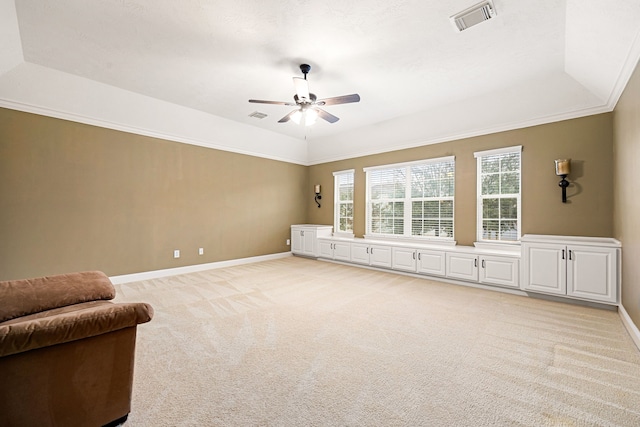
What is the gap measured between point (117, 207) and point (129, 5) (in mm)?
3133

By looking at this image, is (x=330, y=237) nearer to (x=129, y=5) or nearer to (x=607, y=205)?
(x=607, y=205)

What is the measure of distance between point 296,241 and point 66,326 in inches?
236

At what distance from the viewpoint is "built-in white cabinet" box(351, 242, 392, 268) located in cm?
548

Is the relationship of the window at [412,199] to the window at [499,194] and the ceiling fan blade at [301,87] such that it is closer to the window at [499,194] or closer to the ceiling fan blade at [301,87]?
the window at [499,194]

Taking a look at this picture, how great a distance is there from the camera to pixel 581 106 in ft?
12.7

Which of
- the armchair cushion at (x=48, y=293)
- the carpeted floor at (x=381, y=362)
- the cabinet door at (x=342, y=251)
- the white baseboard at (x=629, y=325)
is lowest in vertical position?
the carpeted floor at (x=381, y=362)

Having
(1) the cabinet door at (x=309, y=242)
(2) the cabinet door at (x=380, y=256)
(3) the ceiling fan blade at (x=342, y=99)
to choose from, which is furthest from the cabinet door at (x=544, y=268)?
(1) the cabinet door at (x=309, y=242)

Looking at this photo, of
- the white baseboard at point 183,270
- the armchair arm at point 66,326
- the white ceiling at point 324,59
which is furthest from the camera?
the white baseboard at point 183,270

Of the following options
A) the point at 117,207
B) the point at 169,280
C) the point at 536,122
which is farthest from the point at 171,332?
the point at 536,122

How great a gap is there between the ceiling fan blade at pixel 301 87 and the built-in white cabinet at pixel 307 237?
12.4 ft

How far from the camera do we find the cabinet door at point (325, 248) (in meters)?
6.54

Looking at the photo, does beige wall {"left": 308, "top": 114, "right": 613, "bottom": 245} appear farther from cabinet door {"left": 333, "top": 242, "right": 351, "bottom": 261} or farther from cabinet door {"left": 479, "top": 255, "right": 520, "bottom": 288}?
cabinet door {"left": 333, "top": 242, "right": 351, "bottom": 261}

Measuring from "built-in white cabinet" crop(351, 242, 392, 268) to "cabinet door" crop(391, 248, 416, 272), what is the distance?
110 mm

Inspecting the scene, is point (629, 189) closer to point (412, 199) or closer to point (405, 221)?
point (412, 199)
